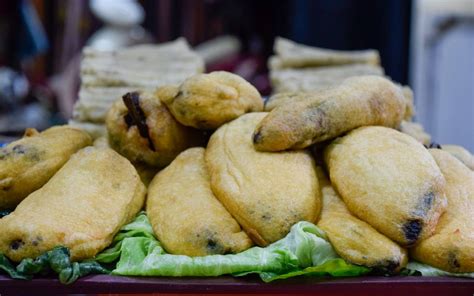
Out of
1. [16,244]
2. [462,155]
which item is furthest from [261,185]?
[462,155]

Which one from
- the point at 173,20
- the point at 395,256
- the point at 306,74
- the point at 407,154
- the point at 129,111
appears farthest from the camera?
the point at 173,20

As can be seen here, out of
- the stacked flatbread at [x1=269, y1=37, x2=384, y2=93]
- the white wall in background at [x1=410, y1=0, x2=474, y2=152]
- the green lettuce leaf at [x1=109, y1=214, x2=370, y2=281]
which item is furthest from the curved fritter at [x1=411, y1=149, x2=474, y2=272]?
the white wall in background at [x1=410, y1=0, x2=474, y2=152]

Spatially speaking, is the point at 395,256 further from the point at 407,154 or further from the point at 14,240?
the point at 14,240

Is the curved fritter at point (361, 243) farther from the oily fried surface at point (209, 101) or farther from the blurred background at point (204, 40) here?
the blurred background at point (204, 40)

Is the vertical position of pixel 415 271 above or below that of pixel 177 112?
below

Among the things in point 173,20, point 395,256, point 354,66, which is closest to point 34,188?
point 395,256

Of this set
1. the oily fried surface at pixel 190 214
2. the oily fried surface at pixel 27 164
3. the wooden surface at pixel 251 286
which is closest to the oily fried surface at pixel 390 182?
the wooden surface at pixel 251 286

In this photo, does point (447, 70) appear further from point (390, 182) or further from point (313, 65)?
point (390, 182)
